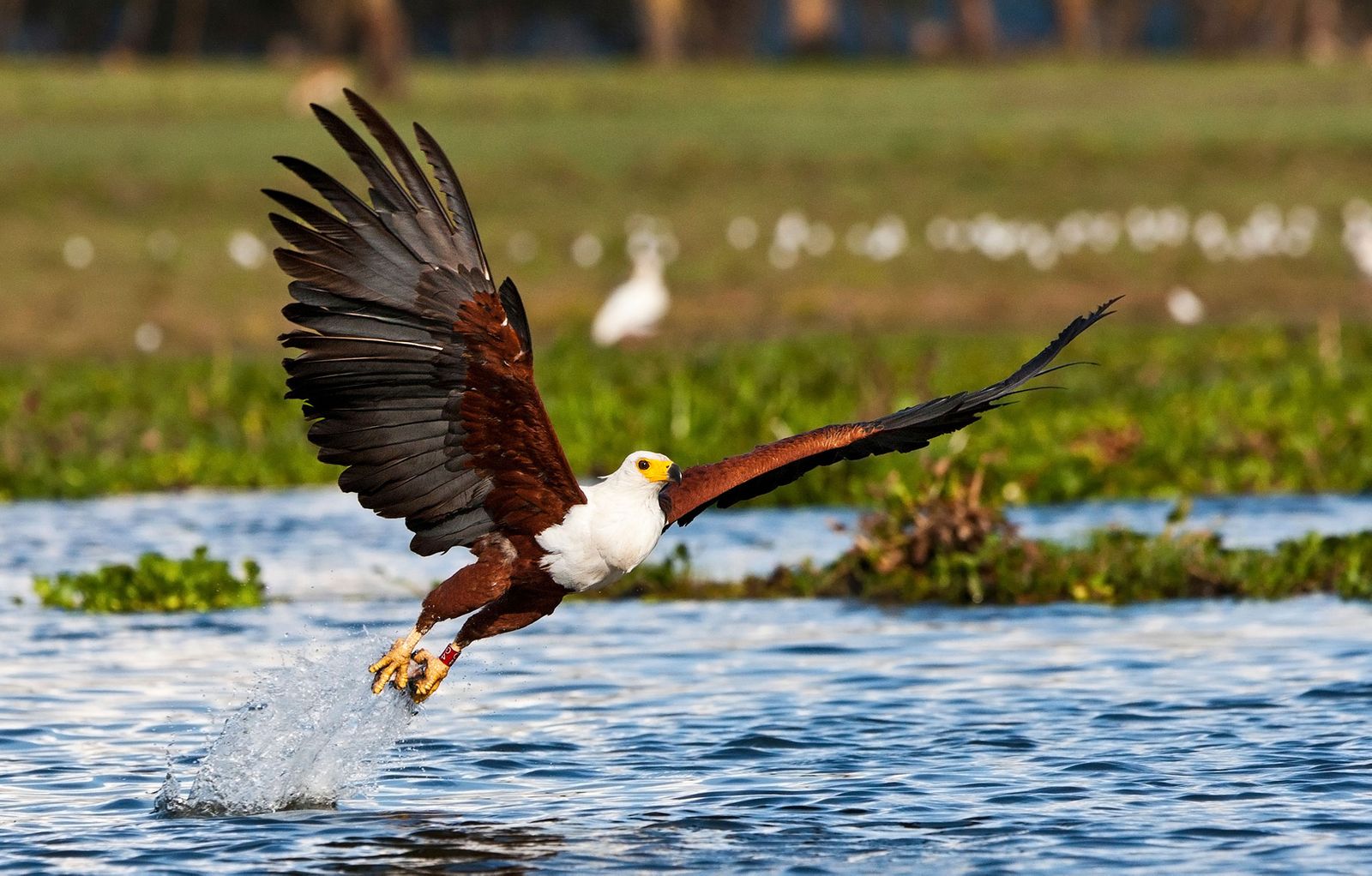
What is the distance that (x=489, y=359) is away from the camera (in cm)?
823

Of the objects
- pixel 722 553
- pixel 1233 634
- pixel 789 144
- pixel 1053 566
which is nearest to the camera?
pixel 1233 634

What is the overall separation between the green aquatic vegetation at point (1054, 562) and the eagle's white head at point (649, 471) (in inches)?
164

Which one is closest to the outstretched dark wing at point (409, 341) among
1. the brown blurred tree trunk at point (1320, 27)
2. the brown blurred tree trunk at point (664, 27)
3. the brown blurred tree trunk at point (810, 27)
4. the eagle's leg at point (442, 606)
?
the eagle's leg at point (442, 606)

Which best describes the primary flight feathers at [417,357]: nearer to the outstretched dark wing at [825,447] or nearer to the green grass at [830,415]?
the outstretched dark wing at [825,447]

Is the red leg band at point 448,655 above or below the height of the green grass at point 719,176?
below

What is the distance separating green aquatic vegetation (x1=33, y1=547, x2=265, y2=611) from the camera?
12.8 meters

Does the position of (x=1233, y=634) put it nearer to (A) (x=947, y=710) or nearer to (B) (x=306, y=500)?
(A) (x=947, y=710)

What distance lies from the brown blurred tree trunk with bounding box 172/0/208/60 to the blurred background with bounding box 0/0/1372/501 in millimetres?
7289

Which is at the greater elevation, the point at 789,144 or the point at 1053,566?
the point at 789,144

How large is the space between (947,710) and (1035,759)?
984mm

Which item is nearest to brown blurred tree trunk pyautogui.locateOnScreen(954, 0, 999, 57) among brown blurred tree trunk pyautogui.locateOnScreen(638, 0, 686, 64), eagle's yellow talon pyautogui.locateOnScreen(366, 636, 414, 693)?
brown blurred tree trunk pyautogui.locateOnScreen(638, 0, 686, 64)

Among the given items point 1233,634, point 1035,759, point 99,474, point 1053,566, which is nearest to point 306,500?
point 99,474

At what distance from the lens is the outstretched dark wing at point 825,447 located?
9.20 m

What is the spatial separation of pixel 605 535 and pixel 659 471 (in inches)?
11.5
